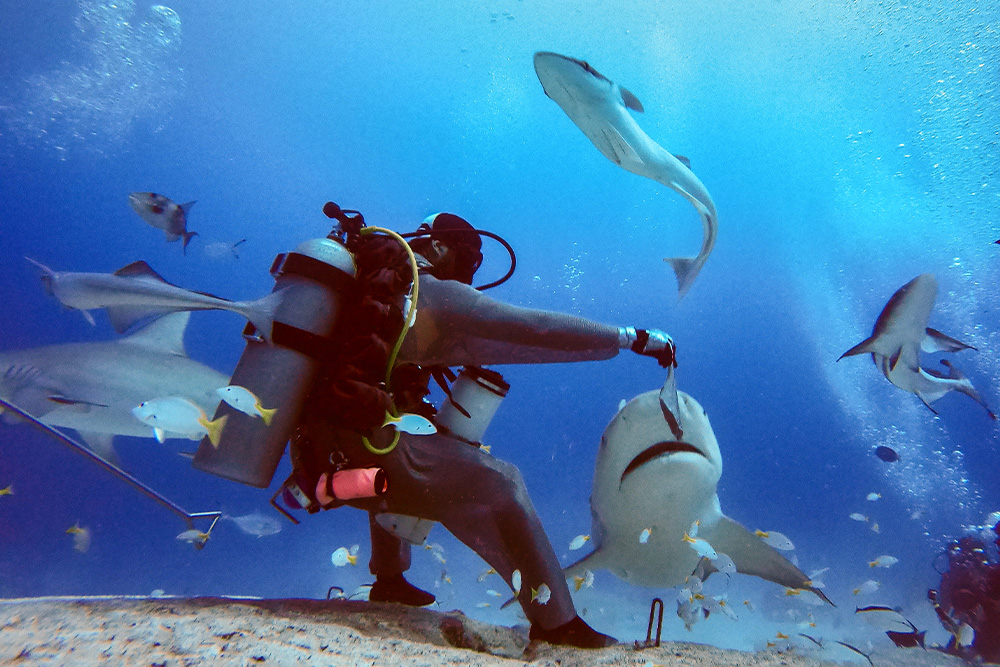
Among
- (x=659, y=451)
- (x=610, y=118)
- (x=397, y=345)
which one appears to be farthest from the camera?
(x=659, y=451)

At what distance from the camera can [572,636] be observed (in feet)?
8.13

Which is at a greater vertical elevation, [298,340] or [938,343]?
[938,343]

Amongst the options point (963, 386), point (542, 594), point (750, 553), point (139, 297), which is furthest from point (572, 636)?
point (963, 386)

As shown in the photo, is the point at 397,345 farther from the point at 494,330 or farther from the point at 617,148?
the point at 617,148

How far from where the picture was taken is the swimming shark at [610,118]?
293 cm

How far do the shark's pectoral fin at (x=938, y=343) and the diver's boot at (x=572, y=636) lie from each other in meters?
4.47

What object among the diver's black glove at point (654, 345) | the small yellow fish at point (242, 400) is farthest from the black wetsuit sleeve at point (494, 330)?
the small yellow fish at point (242, 400)

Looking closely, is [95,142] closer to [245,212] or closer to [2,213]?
[2,213]

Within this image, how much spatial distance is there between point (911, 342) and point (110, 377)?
355 inches

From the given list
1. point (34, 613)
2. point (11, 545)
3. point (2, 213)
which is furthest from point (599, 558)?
point (2, 213)

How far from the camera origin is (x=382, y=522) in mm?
2777

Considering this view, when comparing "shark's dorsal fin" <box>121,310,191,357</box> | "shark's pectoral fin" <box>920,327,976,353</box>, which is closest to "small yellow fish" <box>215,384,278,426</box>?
"shark's dorsal fin" <box>121,310,191,357</box>

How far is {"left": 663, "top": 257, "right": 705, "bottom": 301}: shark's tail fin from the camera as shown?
158 inches

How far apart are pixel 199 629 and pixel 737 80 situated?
3513cm
